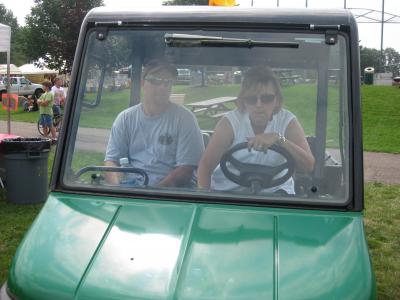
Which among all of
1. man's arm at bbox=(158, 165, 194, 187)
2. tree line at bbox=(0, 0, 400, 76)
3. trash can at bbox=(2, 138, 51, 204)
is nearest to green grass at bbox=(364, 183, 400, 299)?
man's arm at bbox=(158, 165, 194, 187)

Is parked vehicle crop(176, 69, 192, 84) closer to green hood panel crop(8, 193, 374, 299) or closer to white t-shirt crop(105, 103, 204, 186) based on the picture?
white t-shirt crop(105, 103, 204, 186)

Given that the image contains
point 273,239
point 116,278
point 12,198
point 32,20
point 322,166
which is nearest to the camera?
point 116,278

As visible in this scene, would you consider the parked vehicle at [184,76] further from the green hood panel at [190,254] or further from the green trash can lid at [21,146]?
the green trash can lid at [21,146]

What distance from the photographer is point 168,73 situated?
9.12ft

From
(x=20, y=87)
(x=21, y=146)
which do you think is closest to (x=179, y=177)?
(x=21, y=146)

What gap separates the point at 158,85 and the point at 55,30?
2726cm

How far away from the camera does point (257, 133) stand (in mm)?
2625

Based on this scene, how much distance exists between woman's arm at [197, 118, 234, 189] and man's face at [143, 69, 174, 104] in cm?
35

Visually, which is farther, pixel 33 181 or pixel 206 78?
pixel 33 181

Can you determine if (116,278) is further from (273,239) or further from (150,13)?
(150,13)

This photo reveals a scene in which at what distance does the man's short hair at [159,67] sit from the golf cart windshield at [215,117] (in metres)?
0.02

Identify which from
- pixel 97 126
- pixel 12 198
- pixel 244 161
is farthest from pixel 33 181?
pixel 244 161

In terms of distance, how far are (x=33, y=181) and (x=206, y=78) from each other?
4591 mm

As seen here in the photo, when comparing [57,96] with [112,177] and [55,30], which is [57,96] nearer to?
[112,177]
